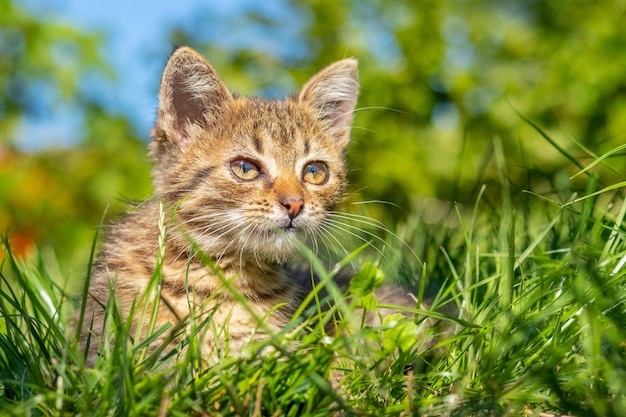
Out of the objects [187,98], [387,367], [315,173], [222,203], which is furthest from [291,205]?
[387,367]

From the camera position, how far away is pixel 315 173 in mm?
2871

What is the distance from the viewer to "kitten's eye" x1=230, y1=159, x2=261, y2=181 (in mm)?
2682

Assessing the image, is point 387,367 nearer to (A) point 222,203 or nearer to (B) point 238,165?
(A) point 222,203

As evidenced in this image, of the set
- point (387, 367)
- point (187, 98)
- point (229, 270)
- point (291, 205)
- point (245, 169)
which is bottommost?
point (387, 367)

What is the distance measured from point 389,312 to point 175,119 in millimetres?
1133

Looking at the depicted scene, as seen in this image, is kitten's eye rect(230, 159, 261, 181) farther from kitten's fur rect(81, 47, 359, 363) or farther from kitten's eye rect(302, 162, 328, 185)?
kitten's eye rect(302, 162, 328, 185)

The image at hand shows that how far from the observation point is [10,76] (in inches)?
260

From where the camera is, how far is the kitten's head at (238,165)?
2537 millimetres

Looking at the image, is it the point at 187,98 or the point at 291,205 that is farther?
the point at 187,98

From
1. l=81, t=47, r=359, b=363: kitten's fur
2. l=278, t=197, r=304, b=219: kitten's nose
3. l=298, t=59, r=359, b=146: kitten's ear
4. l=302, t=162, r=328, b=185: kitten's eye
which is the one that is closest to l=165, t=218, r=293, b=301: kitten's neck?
l=81, t=47, r=359, b=363: kitten's fur

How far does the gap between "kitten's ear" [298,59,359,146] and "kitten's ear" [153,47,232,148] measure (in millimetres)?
425

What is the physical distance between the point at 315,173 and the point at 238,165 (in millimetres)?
327

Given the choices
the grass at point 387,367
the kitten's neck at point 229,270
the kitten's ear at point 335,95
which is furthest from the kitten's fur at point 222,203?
the grass at point 387,367

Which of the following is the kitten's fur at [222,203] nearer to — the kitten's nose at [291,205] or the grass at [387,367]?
the kitten's nose at [291,205]
